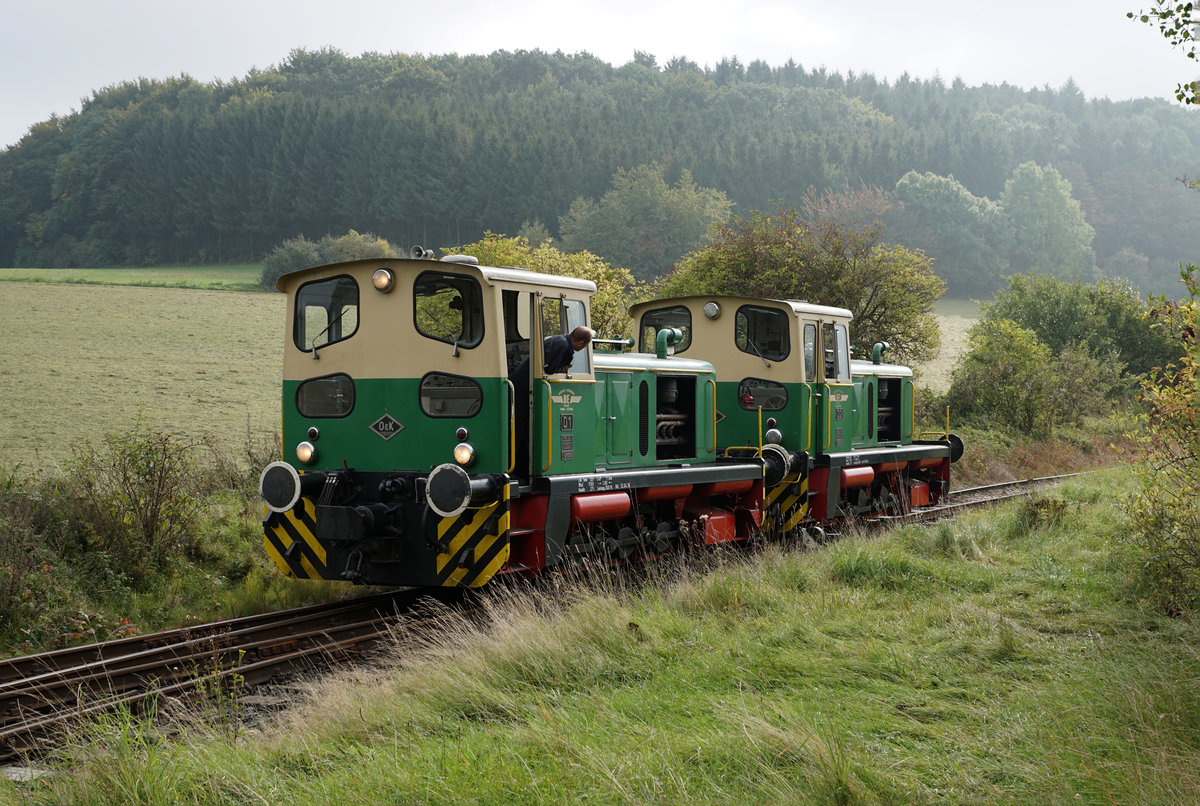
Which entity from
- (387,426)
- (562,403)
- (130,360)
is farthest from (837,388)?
(130,360)

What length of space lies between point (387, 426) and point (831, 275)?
784 inches

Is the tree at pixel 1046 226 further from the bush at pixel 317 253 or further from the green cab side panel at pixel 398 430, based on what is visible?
the green cab side panel at pixel 398 430

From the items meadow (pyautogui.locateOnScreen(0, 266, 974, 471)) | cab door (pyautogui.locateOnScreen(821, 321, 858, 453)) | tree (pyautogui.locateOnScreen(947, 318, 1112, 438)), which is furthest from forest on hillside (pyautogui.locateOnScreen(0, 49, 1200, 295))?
cab door (pyautogui.locateOnScreen(821, 321, 858, 453))

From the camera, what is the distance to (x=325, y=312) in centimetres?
923

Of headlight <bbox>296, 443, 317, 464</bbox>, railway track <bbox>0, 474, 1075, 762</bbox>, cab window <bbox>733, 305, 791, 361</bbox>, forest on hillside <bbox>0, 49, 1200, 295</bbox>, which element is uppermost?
forest on hillside <bbox>0, 49, 1200, 295</bbox>

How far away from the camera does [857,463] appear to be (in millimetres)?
14156

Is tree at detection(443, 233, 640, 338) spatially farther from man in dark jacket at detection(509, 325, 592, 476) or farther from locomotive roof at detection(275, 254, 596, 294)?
man in dark jacket at detection(509, 325, 592, 476)

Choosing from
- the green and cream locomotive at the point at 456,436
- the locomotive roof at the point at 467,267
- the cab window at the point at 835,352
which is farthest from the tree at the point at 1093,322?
the locomotive roof at the point at 467,267

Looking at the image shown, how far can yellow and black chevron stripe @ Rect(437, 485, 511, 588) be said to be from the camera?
833 cm

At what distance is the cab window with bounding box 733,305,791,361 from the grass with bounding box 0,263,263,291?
40370mm

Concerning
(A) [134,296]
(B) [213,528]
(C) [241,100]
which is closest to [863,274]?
(B) [213,528]

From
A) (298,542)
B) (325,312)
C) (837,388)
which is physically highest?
(325,312)

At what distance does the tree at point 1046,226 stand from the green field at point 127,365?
219ft

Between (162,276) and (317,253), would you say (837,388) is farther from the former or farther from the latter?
(162,276)
